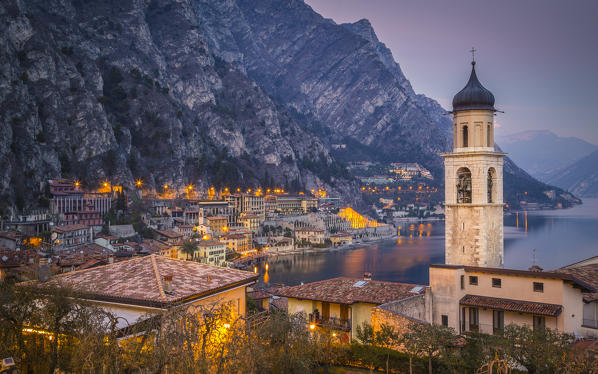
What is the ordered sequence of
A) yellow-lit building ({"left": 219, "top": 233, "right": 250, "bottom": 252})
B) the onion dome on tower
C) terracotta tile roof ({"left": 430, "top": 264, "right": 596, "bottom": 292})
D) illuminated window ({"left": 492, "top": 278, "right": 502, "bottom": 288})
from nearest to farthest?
terracotta tile roof ({"left": 430, "top": 264, "right": 596, "bottom": 292}) → illuminated window ({"left": 492, "top": 278, "right": 502, "bottom": 288}) → the onion dome on tower → yellow-lit building ({"left": 219, "top": 233, "right": 250, "bottom": 252})

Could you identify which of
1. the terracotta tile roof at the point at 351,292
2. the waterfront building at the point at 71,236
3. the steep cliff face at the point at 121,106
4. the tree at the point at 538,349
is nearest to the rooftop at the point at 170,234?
the waterfront building at the point at 71,236

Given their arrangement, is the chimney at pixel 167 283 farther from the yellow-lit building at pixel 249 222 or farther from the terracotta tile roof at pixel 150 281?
the yellow-lit building at pixel 249 222

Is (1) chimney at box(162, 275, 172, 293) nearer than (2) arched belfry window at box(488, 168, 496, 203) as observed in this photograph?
Yes

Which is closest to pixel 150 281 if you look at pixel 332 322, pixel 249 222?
pixel 332 322

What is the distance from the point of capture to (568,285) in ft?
60.6

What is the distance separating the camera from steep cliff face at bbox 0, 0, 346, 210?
3688 inches

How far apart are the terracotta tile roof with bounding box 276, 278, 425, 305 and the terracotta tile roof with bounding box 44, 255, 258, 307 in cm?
346

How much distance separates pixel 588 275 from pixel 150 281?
656 inches

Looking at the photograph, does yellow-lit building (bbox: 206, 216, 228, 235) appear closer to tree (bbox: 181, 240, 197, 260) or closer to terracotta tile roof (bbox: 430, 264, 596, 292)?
tree (bbox: 181, 240, 197, 260)

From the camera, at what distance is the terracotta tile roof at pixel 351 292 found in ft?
68.5

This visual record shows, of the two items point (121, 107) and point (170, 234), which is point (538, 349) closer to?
point (170, 234)

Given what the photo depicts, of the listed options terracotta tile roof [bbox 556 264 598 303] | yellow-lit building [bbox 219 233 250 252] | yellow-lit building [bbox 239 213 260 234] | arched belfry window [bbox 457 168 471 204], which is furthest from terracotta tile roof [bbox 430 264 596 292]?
yellow-lit building [bbox 239 213 260 234]

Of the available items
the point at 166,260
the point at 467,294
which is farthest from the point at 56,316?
the point at 467,294

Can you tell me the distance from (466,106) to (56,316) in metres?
17.9
